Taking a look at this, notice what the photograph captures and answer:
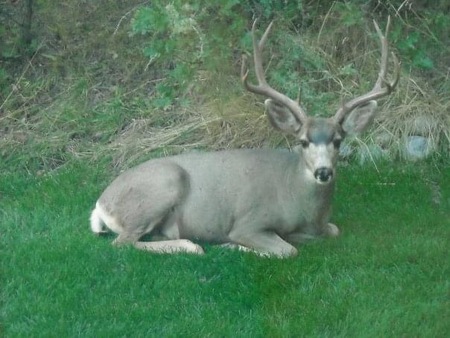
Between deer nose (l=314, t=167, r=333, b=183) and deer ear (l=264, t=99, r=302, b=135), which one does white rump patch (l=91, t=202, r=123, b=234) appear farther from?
deer nose (l=314, t=167, r=333, b=183)

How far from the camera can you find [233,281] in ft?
24.6

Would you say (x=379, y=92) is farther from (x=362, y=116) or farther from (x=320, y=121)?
(x=320, y=121)

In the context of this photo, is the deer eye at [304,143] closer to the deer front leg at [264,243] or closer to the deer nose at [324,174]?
the deer nose at [324,174]

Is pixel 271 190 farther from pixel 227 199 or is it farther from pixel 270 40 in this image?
pixel 270 40

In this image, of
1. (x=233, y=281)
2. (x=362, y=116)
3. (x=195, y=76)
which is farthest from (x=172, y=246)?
(x=195, y=76)

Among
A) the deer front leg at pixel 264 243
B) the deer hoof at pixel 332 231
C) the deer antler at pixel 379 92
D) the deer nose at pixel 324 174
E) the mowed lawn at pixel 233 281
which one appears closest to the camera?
the mowed lawn at pixel 233 281

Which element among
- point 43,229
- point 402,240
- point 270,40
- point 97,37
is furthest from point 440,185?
point 97,37

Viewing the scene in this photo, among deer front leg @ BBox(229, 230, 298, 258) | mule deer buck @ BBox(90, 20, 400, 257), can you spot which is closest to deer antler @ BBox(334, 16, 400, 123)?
mule deer buck @ BBox(90, 20, 400, 257)

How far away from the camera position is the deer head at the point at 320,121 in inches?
316

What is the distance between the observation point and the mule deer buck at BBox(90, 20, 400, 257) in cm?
832

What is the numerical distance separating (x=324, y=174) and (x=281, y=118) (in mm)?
676

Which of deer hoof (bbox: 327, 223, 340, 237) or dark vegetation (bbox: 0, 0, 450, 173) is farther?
dark vegetation (bbox: 0, 0, 450, 173)

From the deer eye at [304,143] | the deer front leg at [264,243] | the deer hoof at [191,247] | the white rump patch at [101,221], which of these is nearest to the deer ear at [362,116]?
the deer eye at [304,143]

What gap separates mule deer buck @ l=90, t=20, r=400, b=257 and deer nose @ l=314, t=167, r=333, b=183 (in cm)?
17
